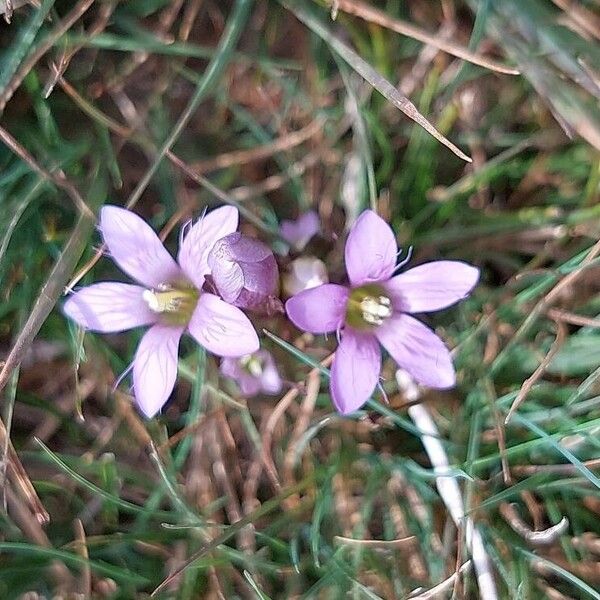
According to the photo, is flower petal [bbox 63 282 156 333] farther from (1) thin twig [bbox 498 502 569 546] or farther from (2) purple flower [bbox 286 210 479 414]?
(1) thin twig [bbox 498 502 569 546]

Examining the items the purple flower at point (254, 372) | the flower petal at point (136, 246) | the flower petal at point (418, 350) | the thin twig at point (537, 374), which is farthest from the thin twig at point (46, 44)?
the thin twig at point (537, 374)

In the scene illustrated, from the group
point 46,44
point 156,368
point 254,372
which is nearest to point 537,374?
point 254,372

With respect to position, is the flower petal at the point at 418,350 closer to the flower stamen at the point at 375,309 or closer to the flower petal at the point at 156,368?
the flower stamen at the point at 375,309

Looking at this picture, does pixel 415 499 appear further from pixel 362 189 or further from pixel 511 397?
pixel 362 189

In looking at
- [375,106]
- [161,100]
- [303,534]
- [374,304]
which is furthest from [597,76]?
[303,534]

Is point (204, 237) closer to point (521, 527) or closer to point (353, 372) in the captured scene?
point (353, 372)

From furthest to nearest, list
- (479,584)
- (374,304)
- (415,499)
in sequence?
(415,499) → (479,584) → (374,304)

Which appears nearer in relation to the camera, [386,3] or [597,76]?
[597,76]
